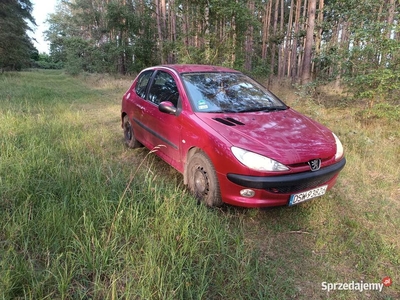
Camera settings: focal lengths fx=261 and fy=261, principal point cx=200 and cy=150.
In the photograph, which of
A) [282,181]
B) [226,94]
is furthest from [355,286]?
[226,94]

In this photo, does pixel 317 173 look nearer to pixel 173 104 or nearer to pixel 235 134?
pixel 235 134

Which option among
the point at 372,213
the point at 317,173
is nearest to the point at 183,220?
the point at 317,173

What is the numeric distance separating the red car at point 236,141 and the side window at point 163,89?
0.06 feet

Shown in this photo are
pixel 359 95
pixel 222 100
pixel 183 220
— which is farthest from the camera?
pixel 359 95

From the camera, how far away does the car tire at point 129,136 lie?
5055 millimetres

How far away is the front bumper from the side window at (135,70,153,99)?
2.67m

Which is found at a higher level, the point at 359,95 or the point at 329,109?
the point at 359,95

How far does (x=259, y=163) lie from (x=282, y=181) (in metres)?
0.27

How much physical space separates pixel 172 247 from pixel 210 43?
9.85 metres

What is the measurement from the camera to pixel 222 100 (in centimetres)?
346

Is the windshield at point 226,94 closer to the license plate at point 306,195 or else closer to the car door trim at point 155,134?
the car door trim at point 155,134

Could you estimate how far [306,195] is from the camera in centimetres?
271

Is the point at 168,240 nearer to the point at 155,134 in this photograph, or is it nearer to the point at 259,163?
the point at 259,163

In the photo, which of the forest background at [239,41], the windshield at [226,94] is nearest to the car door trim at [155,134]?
the windshield at [226,94]
